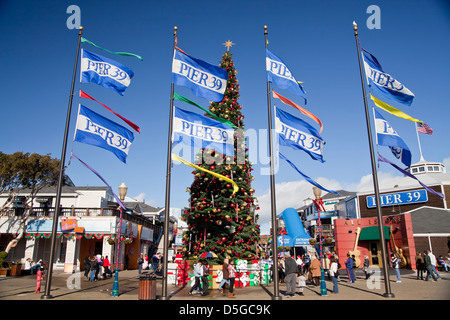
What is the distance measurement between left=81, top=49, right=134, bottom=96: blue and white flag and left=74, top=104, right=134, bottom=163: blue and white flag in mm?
1439

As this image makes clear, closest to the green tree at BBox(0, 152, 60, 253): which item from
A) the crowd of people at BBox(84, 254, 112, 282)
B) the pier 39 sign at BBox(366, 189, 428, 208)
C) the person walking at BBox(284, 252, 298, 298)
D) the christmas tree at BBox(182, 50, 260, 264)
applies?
the crowd of people at BBox(84, 254, 112, 282)

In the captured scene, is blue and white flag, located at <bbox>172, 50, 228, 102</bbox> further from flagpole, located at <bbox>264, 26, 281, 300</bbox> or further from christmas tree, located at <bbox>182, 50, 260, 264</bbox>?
christmas tree, located at <bbox>182, 50, 260, 264</bbox>

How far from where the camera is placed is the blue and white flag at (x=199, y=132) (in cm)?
1275

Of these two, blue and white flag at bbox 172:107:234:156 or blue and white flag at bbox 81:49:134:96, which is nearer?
blue and white flag at bbox 172:107:234:156

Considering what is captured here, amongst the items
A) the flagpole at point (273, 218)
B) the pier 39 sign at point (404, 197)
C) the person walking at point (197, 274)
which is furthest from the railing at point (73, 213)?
the pier 39 sign at point (404, 197)

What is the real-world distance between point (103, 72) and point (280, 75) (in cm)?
756

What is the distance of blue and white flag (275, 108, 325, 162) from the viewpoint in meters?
13.0

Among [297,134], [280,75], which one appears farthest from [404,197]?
[280,75]

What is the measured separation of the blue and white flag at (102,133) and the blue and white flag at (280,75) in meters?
6.58

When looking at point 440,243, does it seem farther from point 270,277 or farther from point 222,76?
point 222,76

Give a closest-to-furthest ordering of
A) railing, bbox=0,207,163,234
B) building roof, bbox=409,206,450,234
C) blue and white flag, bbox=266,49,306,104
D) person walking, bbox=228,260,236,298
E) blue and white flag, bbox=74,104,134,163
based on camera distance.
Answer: blue and white flag, bbox=74,104,134,163 → person walking, bbox=228,260,236,298 → blue and white flag, bbox=266,49,306,104 → building roof, bbox=409,206,450,234 → railing, bbox=0,207,163,234

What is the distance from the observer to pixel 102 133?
12.7 m

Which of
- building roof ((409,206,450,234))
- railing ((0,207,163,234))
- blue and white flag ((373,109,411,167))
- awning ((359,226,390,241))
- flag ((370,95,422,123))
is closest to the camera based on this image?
blue and white flag ((373,109,411,167))
